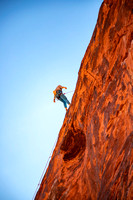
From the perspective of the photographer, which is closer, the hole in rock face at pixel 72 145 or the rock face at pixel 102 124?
the rock face at pixel 102 124

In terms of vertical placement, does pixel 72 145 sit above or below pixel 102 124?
below

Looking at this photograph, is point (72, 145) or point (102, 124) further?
point (72, 145)

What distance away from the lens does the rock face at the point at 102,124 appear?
4566 mm

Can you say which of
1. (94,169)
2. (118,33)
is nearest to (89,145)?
(94,169)

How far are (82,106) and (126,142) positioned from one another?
12.8ft

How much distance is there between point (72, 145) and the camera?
30.1 ft

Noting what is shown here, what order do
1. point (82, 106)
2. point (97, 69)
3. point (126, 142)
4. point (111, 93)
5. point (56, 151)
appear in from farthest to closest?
point (56, 151) → point (82, 106) → point (97, 69) → point (111, 93) → point (126, 142)

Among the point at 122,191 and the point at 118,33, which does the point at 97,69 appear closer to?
the point at 118,33

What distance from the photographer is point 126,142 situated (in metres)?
4.44

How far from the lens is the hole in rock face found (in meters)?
8.94

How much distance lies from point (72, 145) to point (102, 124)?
373cm

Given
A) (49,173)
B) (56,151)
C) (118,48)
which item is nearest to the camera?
(118,48)

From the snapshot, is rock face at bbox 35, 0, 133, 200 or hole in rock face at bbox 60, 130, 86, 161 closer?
rock face at bbox 35, 0, 133, 200

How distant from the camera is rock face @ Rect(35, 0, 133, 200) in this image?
4.57 metres
